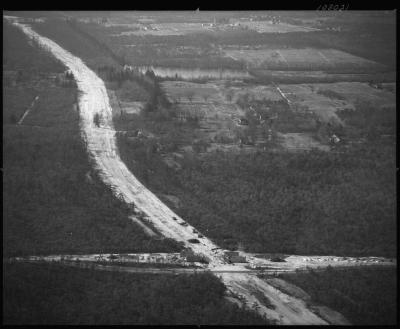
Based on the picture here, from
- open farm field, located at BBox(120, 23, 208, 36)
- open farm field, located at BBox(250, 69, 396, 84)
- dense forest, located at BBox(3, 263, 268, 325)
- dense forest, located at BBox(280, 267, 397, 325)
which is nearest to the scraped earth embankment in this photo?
dense forest, located at BBox(3, 263, 268, 325)

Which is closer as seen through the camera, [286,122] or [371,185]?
[371,185]

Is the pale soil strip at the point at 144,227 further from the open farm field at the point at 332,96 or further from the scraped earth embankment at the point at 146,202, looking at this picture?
the open farm field at the point at 332,96

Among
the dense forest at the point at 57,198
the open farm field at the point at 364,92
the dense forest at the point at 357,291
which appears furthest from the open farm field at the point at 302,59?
the dense forest at the point at 357,291

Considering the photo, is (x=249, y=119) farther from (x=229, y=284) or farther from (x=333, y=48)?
(x=333, y=48)

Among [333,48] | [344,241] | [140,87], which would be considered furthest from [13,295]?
[333,48]

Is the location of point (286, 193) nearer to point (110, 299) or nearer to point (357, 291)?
point (357, 291)

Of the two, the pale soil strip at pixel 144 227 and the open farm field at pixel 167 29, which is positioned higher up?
the open farm field at pixel 167 29

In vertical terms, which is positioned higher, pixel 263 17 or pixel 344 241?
pixel 263 17
